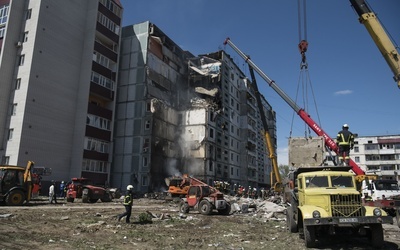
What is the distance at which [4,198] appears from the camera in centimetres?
1989

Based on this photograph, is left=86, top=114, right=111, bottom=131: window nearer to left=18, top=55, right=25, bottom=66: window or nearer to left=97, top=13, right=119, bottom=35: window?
left=18, top=55, right=25, bottom=66: window

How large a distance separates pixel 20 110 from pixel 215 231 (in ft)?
91.8

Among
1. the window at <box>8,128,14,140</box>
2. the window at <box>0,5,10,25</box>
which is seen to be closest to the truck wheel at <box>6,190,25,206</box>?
the window at <box>8,128,14,140</box>

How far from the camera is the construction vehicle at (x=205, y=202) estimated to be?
A: 19312 mm

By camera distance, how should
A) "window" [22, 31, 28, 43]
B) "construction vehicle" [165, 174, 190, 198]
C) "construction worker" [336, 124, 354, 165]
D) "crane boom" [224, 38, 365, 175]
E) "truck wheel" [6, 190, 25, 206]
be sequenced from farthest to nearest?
"window" [22, 31, 28, 43] → "construction vehicle" [165, 174, 190, 198] → "crane boom" [224, 38, 365, 175] → "truck wheel" [6, 190, 25, 206] → "construction worker" [336, 124, 354, 165]

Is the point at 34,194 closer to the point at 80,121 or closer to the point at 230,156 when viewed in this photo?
the point at 80,121

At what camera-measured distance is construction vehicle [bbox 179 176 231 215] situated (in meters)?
19.3

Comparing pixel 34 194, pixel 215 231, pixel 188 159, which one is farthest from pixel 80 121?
pixel 215 231

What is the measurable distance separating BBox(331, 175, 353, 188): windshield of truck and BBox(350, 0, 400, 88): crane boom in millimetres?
8133

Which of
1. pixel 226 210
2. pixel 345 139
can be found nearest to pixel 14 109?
pixel 226 210

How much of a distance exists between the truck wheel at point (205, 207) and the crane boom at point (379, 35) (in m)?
12.3

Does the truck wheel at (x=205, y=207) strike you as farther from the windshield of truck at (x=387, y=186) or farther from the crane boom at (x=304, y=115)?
the windshield of truck at (x=387, y=186)

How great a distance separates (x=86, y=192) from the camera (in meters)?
25.3

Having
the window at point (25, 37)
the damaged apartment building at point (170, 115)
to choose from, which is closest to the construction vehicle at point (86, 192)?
the damaged apartment building at point (170, 115)
